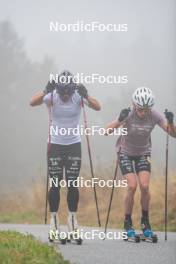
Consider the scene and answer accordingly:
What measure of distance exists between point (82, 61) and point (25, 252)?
9.80 ft

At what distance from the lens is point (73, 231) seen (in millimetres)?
8781

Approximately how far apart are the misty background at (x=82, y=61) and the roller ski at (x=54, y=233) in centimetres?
67

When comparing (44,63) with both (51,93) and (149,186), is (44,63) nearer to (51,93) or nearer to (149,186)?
(51,93)

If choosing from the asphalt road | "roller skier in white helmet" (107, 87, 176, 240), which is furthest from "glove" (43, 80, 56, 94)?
the asphalt road

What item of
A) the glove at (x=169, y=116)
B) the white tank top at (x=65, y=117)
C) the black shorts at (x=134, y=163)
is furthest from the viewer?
the black shorts at (x=134, y=163)

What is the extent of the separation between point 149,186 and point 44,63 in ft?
5.82

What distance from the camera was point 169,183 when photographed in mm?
9305

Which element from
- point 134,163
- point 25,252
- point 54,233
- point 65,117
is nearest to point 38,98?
point 65,117

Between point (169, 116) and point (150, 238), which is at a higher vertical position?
point (169, 116)

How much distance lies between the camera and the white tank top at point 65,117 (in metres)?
8.77

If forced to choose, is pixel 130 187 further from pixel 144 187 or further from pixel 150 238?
pixel 150 238

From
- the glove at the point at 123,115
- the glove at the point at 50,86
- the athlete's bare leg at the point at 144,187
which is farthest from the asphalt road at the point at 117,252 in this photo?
the glove at the point at 50,86

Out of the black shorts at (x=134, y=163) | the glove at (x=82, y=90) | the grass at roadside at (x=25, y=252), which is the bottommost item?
the grass at roadside at (x=25, y=252)

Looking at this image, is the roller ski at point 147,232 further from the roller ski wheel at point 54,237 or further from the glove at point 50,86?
the glove at point 50,86
